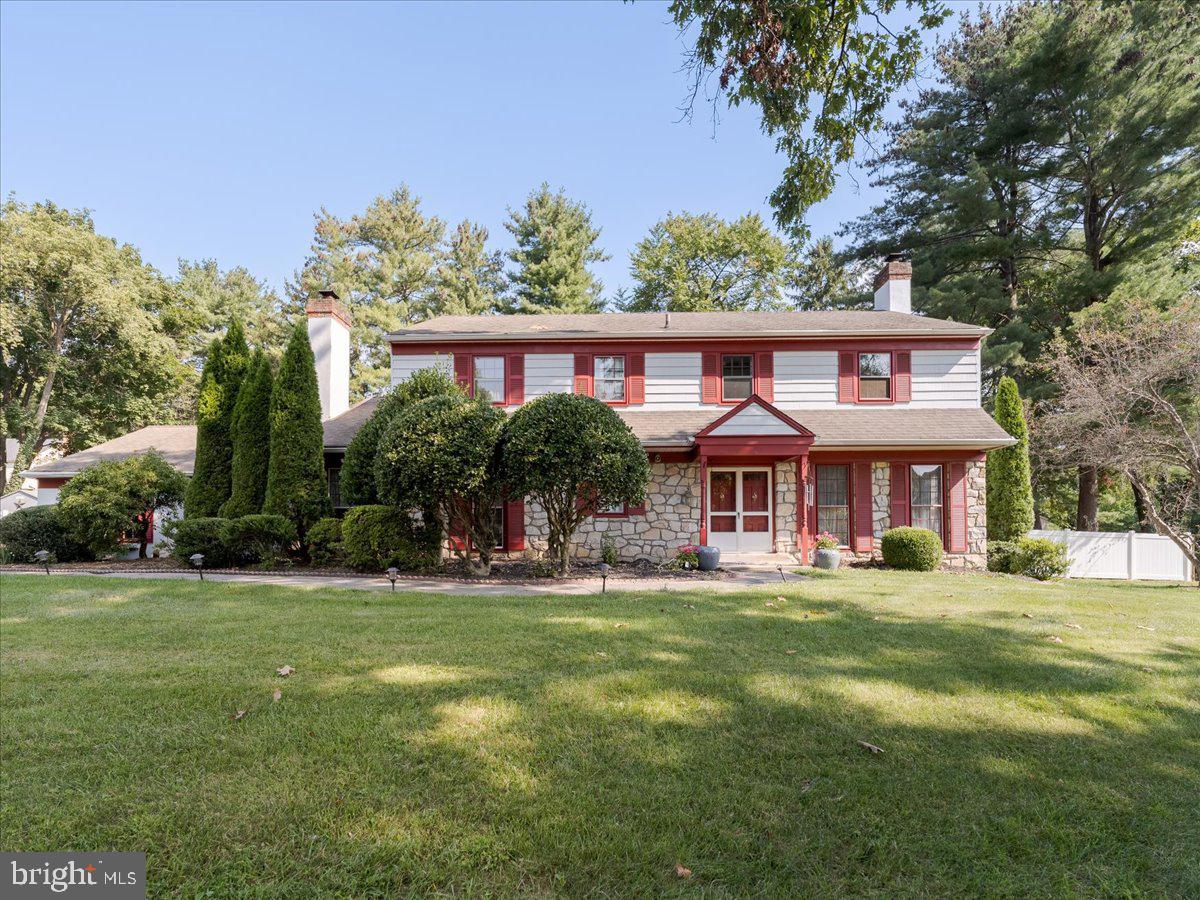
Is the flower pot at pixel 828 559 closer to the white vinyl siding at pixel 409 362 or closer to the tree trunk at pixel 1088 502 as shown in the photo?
the white vinyl siding at pixel 409 362

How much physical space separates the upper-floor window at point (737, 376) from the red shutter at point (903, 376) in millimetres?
3623

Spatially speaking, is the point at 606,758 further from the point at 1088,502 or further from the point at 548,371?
the point at 1088,502

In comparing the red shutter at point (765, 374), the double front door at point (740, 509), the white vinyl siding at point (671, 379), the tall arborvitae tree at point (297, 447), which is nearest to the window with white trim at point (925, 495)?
the double front door at point (740, 509)

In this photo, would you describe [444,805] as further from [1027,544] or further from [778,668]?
[1027,544]

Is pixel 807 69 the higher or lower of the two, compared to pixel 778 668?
higher

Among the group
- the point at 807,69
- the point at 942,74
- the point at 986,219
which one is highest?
the point at 942,74

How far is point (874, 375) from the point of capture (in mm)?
14617

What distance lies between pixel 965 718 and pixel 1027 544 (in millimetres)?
11414

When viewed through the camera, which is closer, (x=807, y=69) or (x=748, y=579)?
(x=807, y=69)

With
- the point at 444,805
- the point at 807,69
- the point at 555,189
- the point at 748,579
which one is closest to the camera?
the point at 444,805

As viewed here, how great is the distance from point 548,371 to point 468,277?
18.5 metres

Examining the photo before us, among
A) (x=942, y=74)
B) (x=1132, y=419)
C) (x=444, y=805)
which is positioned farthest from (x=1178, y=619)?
(x=942, y=74)

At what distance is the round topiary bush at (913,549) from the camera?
1216 cm

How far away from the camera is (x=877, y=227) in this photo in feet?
81.0
